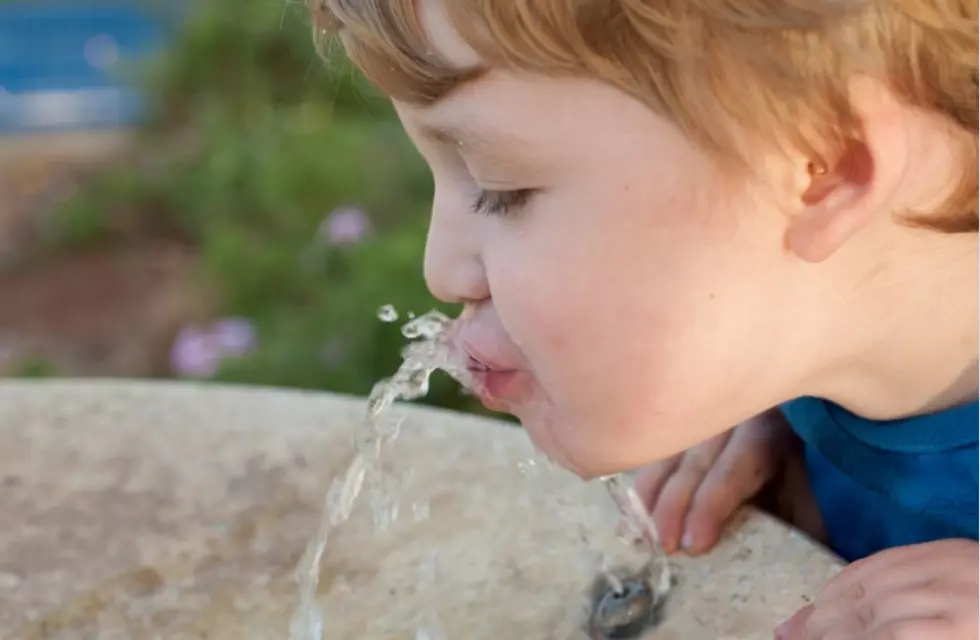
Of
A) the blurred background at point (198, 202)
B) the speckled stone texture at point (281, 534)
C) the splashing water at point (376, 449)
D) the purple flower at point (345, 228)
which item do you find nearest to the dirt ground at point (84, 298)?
the blurred background at point (198, 202)

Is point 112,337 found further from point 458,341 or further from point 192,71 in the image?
point 458,341

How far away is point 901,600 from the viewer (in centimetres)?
55

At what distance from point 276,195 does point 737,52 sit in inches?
66.3

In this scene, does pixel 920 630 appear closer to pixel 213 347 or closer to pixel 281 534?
pixel 281 534

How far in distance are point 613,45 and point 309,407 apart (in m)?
0.45

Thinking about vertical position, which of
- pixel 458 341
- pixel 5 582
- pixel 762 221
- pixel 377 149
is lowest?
pixel 377 149

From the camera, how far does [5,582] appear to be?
0.72 meters

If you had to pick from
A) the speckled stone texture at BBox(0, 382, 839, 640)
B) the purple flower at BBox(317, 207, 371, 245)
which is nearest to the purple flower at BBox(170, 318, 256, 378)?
the purple flower at BBox(317, 207, 371, 245)

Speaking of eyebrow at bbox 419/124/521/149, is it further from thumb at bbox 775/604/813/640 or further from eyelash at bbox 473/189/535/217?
thumb at bbox 775/604/813/640

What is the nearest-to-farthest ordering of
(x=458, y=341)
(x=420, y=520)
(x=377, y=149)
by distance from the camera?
(x=458, y=341) < (x=420, y=520) < (x=377, y=149)

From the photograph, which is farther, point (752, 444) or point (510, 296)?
point (752, 444)

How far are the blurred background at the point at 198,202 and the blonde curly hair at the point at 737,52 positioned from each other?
1.11 meters

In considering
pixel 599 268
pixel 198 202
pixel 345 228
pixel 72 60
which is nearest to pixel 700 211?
pixel 599 268

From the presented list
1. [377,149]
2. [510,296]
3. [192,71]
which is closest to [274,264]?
[377,149]
